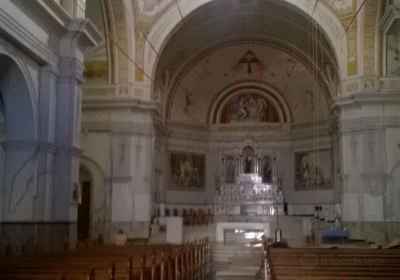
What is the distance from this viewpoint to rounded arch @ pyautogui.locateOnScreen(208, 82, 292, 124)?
2586 centimetres

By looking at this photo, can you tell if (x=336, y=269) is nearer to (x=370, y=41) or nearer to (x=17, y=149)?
(x=17, y=149)

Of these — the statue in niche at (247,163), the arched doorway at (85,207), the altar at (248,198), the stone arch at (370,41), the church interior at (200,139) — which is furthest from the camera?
the statue in niche at (247,163)

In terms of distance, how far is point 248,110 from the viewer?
26.4m

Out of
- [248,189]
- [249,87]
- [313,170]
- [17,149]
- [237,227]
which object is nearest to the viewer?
[17,149]

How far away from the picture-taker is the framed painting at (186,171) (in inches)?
945

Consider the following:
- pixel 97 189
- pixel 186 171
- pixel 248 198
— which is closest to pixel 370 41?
pixel 248 198

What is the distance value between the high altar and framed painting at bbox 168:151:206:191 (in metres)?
0.98

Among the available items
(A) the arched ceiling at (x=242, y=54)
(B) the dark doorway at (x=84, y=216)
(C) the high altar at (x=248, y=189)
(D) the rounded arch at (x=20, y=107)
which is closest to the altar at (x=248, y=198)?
(C) the high altar at (x=248, y=189)

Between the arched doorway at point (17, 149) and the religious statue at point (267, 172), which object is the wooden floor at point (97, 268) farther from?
the religious statue at point (267, 172)

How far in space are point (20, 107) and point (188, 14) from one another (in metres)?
9.78

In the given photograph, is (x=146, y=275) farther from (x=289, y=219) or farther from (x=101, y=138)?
(x=289, y=219)

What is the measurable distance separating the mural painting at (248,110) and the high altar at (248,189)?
175 cm

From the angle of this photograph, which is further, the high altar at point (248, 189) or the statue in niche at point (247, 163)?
the statue in niche at point (247, 163)

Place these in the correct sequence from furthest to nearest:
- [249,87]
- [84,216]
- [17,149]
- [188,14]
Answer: [249,87] < [188,14] < [84,216] < [17,149]
